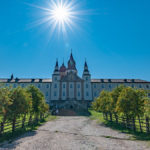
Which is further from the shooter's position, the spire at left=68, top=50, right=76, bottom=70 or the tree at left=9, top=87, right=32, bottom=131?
the spire at left=68, top=50, right=76, bottom=70

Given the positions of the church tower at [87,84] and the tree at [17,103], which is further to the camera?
the church tower at [87,84]

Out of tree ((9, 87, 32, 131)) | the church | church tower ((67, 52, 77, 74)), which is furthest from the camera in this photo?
church tower ((67, 52, 77, 74))

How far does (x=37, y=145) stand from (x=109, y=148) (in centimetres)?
494

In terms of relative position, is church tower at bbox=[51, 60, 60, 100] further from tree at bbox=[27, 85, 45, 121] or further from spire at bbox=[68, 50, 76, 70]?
tree at bbox=[27, 85, 45, 121]

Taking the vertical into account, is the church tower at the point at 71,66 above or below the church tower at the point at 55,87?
above

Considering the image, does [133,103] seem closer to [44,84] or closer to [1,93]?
[1,93]

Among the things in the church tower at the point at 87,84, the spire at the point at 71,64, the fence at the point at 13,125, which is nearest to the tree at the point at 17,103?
the fence at the point at 13,125

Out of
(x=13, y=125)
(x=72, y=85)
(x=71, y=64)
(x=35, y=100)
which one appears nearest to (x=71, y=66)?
(x=71, y=64)

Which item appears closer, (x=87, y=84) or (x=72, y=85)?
(x=72, y=85)

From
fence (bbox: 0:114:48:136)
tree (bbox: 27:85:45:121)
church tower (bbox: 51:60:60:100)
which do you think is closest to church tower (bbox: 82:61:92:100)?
church tower (bbox: 51:60:60:100)

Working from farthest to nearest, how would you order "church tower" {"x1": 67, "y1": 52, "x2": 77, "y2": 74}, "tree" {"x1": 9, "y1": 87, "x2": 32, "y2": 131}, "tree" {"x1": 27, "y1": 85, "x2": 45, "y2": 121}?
1. "church tower" {"x1": 67, "y1": 52, "x2": 77, "y2": 74}
2. "tree" {"x1": 27, "y1": 85, "x2": 45, "y2": 121}
3. "tree" {"x1": 9, "y1": 87, "x2": 32, "y2": 131}

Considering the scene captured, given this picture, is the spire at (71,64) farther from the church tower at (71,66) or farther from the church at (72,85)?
the church at (72,85)

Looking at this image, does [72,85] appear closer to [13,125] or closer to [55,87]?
[55,87]

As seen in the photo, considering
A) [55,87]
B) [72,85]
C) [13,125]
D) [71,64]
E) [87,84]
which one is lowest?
[13,125]
